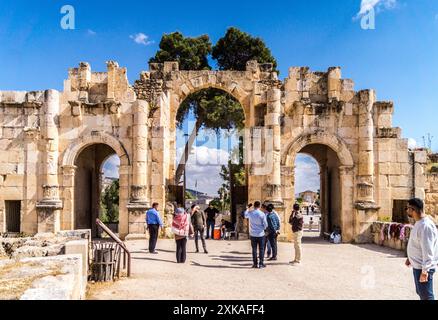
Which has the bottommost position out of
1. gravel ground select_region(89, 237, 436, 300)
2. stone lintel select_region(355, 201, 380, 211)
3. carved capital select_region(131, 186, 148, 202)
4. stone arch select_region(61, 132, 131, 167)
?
gravel ground select_region(89, 237, 436, 300)

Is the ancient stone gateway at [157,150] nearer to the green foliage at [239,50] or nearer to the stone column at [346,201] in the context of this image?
the stone column at [346,201]

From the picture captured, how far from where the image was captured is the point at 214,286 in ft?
26.7

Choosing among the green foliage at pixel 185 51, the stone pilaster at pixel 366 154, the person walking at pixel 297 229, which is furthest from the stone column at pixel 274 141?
the green foliage at pixel 185 51

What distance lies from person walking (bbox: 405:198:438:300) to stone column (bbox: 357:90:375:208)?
406 inches

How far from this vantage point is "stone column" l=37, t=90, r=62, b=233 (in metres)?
15.5

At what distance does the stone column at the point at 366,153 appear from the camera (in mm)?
15734

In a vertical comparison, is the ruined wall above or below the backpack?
above

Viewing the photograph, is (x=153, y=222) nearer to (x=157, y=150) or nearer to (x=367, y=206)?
(x=157, y=150)

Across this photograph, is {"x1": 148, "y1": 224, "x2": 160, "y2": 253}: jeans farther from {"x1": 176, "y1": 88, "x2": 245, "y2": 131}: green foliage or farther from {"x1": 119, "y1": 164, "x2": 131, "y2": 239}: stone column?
{"x1": 176, "y1": 88, "x2": 245, "y2": 131}: green foliage

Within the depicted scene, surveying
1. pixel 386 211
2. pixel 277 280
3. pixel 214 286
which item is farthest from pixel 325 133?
pixel 214 286

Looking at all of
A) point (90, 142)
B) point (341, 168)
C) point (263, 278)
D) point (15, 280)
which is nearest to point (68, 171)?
point (90, 142)

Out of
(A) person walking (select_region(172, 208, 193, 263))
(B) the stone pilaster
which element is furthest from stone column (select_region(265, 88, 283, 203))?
(A) person walking (select_region(172, 208, 193, 263))

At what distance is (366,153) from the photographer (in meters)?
15.9
